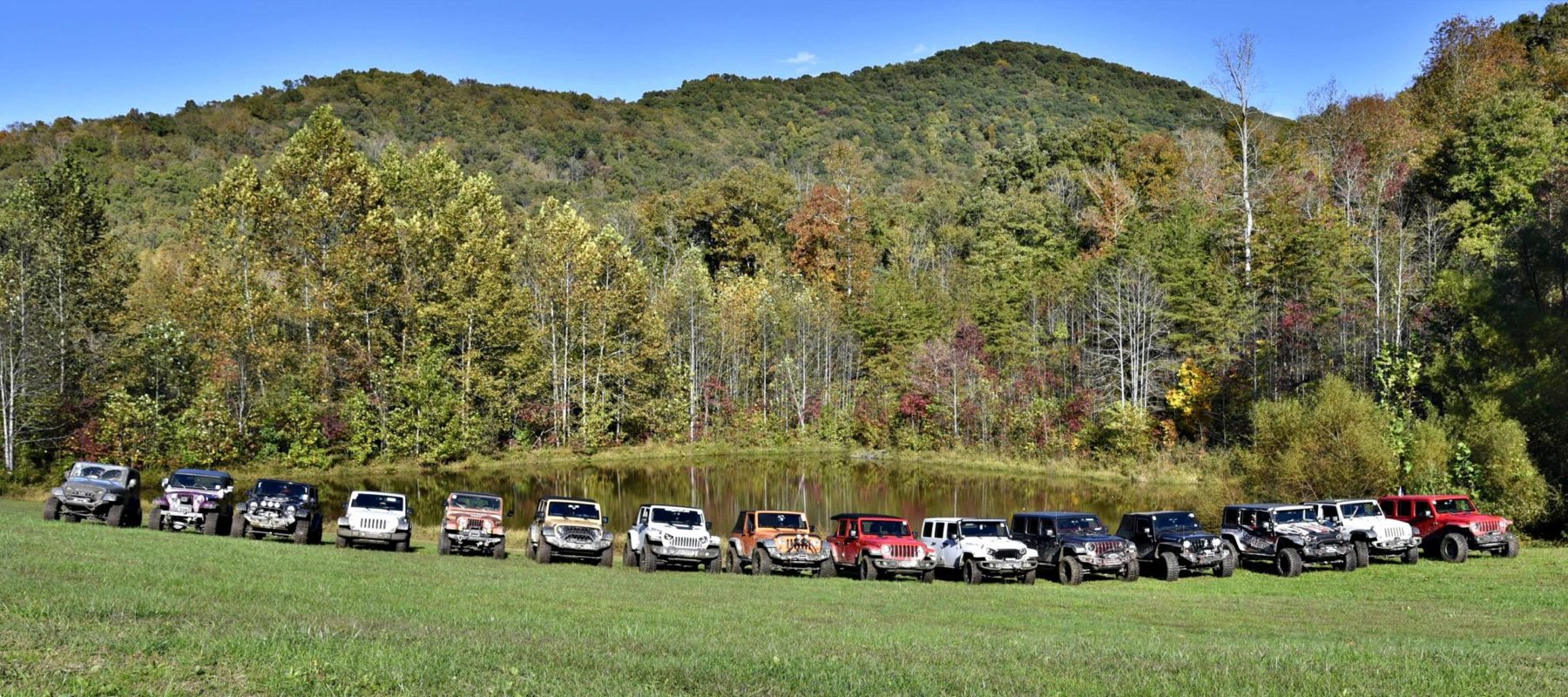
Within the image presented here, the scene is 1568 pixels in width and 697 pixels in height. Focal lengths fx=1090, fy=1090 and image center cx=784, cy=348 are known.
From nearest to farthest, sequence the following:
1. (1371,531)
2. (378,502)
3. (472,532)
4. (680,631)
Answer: (680,631), (472,532), (378,502), (1371,531)

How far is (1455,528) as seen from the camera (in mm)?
27609

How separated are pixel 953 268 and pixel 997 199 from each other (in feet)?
24.1

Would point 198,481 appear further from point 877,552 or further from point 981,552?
point 981,552

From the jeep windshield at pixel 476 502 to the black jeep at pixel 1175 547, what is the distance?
52.5 feet

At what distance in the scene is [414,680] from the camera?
26.8ft

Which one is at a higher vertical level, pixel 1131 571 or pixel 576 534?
pixel 576 534

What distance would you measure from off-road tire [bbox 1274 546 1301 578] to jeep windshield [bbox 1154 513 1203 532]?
1.97 metres

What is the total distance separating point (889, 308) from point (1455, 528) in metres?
51.9

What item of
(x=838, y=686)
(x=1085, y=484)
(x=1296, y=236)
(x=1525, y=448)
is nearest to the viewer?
(x=838, y=686)

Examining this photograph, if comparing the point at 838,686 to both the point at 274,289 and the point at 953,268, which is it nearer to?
the point at 274,289

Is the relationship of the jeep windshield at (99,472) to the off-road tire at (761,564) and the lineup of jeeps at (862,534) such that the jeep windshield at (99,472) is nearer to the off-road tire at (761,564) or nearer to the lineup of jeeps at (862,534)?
the lineup of jeeps at (862,534)

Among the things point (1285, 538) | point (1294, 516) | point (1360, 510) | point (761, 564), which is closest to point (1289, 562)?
point (1285, 538)

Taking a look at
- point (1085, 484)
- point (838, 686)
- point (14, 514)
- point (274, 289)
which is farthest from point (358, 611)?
point (274, 289)

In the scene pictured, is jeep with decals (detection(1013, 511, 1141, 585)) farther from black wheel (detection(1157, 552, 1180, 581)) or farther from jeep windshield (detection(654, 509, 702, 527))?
jeep windshield (detection(654, 509, 702, 527))
